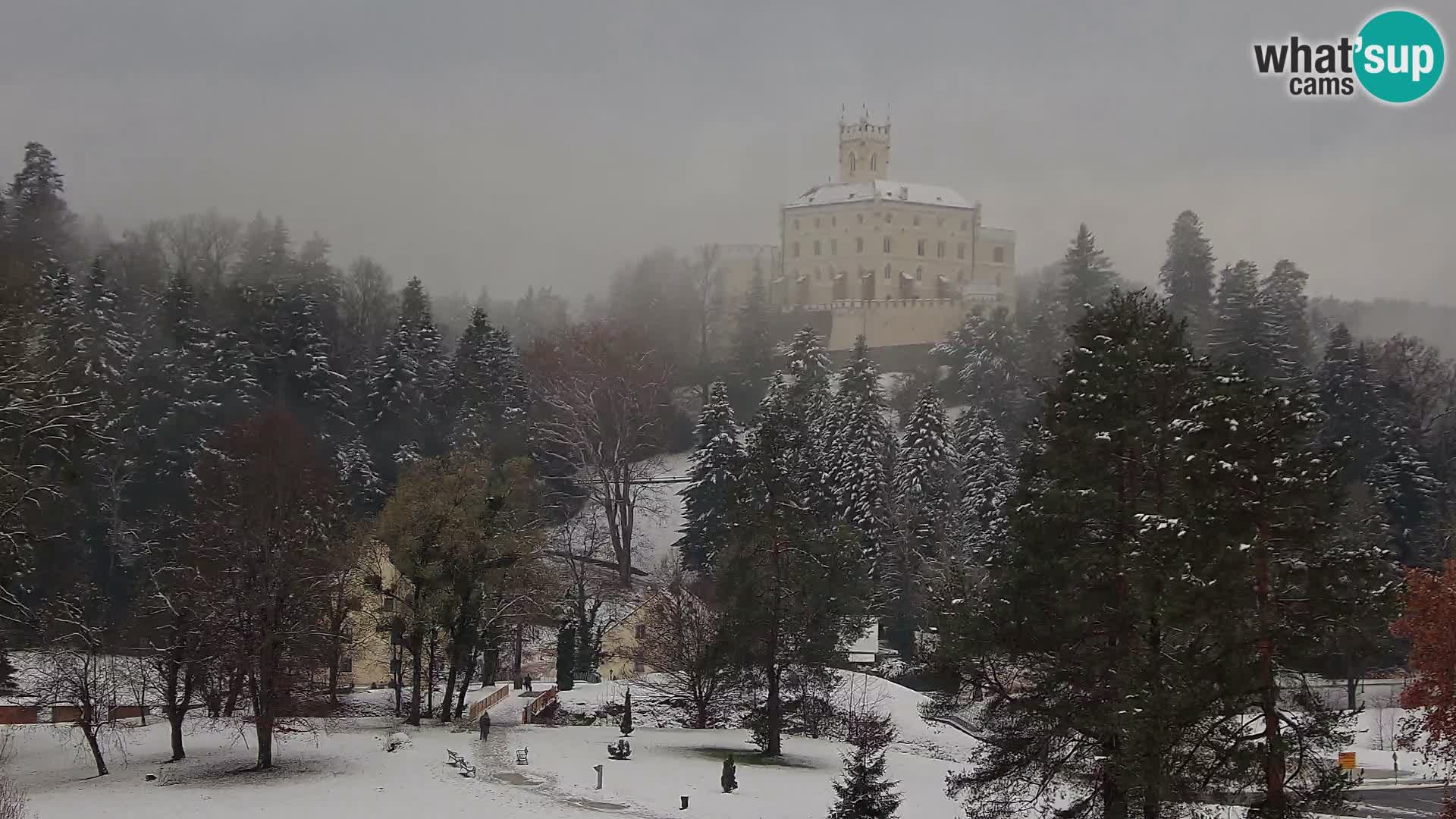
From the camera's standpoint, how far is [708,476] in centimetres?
5862

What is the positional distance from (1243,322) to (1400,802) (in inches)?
1226

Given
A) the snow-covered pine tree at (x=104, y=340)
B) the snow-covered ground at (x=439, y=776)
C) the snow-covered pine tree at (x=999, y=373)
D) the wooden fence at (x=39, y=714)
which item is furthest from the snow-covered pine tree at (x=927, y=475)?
the snow-covered pine tree at (x=104, y=340)

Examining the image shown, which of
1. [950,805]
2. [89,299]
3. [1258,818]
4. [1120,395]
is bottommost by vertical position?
[950,805]

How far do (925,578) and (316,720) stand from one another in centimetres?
2317

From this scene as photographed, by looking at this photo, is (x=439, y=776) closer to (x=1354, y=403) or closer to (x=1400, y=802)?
(x=1400, y=802)

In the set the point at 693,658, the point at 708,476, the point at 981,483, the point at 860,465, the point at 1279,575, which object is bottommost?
the point at 693,658

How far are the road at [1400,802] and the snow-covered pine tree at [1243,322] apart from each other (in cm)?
2493

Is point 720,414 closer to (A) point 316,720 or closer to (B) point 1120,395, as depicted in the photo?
(A) point 316,720

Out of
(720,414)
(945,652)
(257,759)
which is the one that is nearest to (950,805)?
(945,652)

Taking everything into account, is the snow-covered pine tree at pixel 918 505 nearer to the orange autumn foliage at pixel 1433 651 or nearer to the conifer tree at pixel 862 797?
the conifer tree at pixel 862 797

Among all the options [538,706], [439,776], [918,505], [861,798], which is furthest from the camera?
[918,505]

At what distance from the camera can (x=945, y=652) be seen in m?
20.9

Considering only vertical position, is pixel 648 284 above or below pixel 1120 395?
above

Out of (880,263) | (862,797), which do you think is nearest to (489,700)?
(862,797)
